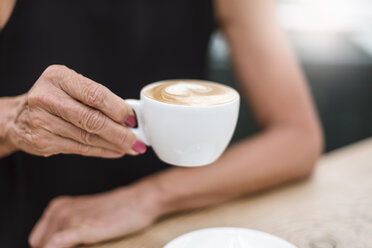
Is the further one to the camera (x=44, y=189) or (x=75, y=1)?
(x=44, y=189)

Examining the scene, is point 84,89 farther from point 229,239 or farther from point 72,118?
point 229,239

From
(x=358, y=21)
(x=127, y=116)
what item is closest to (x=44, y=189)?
(x=127, y=116)

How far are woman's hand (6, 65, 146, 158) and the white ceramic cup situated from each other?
0.03m

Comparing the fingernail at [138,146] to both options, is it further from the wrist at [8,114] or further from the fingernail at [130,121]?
the wrist at [8,114]

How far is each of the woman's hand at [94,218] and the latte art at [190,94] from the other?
0.25 metres

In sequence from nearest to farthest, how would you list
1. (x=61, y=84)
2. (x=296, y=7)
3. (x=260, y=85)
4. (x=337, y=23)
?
(x=61, y=84), (x=260, y=85), (x=337, y=23), (x=296, y=7)

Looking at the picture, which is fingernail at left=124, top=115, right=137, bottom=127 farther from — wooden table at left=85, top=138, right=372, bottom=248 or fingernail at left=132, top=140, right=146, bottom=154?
wooden table at left=85, top=138, right=372, bottom=248

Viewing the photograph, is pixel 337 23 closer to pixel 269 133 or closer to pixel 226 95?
pixel 269 133

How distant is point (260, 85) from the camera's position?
0.92m

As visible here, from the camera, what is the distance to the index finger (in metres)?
0.48

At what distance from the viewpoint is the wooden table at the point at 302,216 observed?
637mm

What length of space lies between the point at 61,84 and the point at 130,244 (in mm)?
297

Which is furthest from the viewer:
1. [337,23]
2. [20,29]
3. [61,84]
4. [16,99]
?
[337,23]

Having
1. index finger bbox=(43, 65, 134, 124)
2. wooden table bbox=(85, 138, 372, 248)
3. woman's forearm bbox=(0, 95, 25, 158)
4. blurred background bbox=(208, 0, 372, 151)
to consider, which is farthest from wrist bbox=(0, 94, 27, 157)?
blurred background bbox=(208, 0, 372, 151)
